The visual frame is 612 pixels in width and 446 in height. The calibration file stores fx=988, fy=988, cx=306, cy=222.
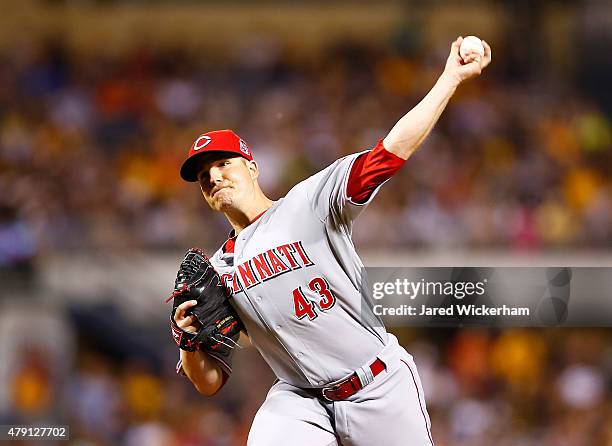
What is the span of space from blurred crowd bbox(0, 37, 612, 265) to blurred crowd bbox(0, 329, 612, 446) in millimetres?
747

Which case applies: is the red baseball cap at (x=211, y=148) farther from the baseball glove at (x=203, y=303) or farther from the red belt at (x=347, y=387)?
the red belt at (x=347, y=387)

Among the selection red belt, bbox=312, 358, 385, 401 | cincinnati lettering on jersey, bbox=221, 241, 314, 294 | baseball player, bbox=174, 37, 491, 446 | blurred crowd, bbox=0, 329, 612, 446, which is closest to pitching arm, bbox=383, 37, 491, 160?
baseball player, bbox=174, 37, 491, 446

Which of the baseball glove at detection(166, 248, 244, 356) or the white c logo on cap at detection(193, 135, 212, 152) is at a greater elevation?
the white c logo on cap at detection(193, 135, 212, 152)

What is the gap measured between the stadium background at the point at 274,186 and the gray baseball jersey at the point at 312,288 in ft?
4.67

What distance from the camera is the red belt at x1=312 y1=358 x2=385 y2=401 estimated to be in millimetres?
3109

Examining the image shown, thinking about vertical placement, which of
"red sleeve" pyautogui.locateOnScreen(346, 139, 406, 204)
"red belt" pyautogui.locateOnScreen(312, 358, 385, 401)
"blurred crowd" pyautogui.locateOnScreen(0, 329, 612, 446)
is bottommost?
"blurred crowd" pyautogui.locateOnScreen(0, 329, 612, 446)

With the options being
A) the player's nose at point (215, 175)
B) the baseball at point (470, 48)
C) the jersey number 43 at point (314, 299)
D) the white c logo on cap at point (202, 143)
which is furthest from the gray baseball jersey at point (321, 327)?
the baseball at point (470, 48)

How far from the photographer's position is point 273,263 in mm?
3125

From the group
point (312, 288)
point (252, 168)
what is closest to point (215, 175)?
point (252, 168)

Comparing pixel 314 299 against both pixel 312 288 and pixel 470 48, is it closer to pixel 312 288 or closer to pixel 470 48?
pixel 312 288

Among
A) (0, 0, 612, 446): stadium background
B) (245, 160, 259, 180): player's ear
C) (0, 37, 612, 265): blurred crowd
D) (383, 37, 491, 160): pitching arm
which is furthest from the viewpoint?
(0, 37, 612, 265): blurred crowd

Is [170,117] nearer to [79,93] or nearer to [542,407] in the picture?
[79,93]

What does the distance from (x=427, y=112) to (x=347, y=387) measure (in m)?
0.91

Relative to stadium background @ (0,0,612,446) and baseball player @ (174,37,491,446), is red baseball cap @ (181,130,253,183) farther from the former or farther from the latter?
stadium background @ (0,0,612,446)
